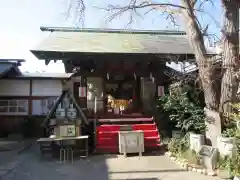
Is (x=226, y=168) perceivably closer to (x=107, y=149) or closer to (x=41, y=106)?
(x=107, y=149)

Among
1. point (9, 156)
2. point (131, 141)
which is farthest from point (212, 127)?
point (9, 156)

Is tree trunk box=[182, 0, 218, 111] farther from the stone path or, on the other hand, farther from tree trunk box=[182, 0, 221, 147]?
the stone path

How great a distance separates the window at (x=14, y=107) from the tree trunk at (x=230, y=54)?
1184cm

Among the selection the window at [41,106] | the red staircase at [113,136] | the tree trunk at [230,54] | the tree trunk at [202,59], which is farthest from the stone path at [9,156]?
the tree trunk at [230,54]

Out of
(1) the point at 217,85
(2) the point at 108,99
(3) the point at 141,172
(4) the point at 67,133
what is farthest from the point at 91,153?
(1) the point at 217,85

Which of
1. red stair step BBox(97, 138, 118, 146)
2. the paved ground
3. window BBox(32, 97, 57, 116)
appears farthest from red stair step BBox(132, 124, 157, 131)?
window BBox(32, 97, 57, 116)

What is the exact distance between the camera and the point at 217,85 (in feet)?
30.5

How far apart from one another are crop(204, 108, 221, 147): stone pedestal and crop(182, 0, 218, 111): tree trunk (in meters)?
0.29

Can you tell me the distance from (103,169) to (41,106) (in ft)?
32.3

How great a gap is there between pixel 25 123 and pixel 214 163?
37.2 feet

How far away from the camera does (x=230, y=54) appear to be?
8.71 meters

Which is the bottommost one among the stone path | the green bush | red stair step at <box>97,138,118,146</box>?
the stone path

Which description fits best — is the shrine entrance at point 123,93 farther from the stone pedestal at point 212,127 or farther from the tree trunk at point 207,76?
the stone pedestal at point 212,127

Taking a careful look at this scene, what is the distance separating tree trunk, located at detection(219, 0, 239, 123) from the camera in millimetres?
8641
